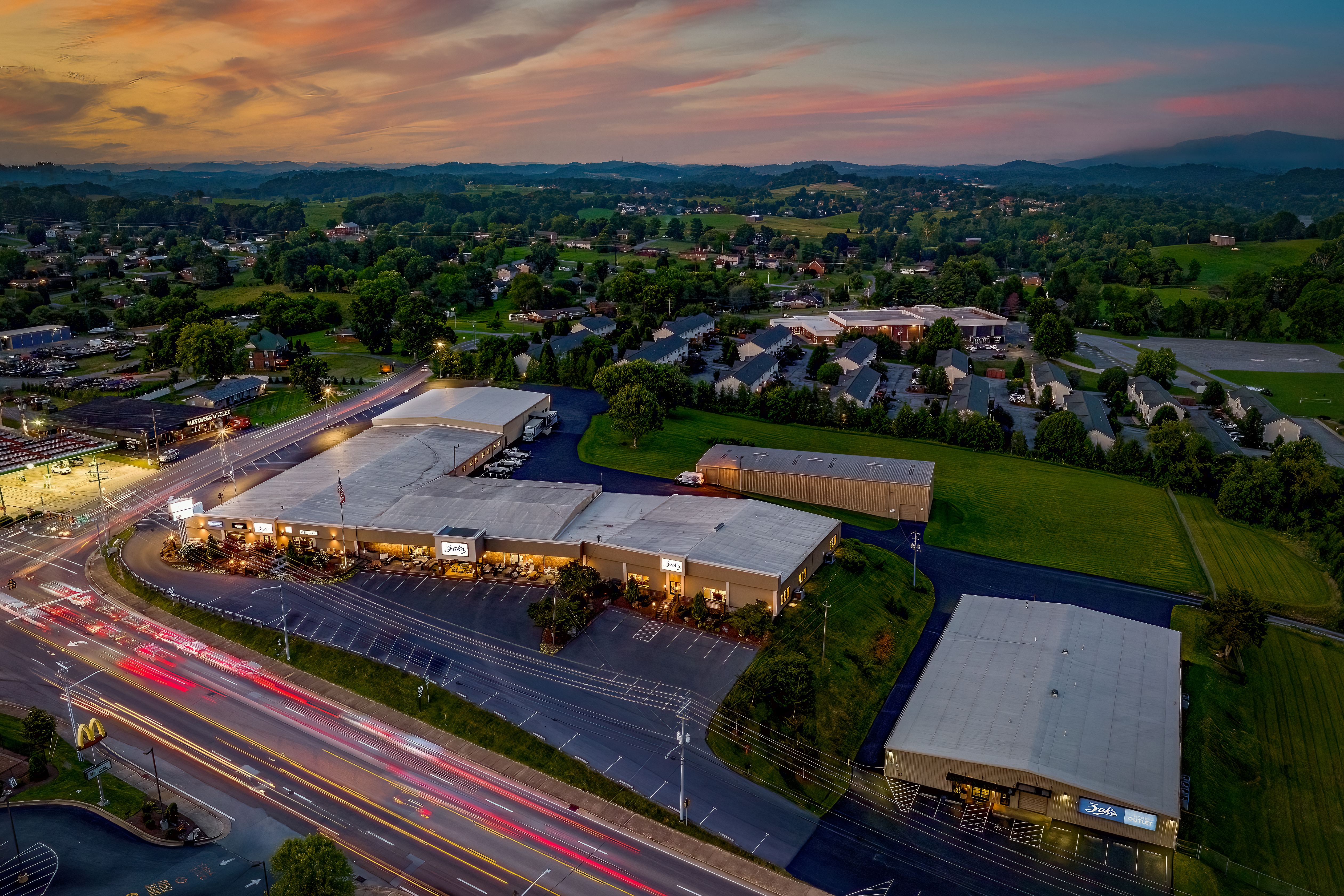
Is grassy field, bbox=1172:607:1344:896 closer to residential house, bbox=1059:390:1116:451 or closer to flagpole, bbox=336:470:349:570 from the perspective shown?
residential house, bbox=1059:390:1116:451

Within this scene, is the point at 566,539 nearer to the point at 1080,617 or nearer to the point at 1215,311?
the point at 1080,617

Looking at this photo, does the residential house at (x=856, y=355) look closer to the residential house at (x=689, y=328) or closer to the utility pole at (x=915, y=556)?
the residential house at (x=689, y=328)

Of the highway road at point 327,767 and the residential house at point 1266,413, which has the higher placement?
the residential house at point 1266,413

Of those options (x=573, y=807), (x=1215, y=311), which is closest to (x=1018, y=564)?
(x=573, y=807)

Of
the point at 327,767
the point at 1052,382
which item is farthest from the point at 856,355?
the point at 327,767

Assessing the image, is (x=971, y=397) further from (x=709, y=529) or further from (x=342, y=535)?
(x=342, y=535)

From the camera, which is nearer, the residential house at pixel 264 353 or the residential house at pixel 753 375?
the residential house at pixel 753 375

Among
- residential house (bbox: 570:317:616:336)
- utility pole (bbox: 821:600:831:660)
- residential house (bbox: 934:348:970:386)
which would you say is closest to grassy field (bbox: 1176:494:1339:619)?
utility pole (bbox: 821:600:831:660)

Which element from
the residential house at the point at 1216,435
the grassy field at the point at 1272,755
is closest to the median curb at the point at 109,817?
the grassy field at the point at 1272,755
